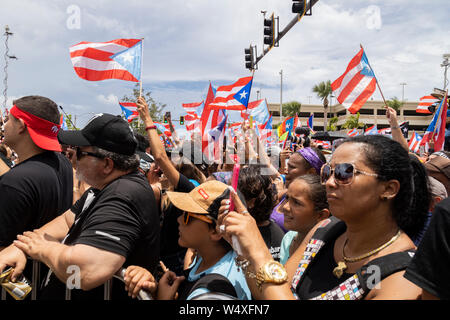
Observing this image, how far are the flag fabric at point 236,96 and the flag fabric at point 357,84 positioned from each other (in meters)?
3.92

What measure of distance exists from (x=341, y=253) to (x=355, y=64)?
463 cm

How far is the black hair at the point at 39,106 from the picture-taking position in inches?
116

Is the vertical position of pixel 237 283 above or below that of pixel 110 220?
below

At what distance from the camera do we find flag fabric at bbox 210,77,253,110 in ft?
31.1

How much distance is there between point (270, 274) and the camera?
4.97 feet

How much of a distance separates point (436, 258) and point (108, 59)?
5756 mm

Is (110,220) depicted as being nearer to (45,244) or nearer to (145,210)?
(145,210)

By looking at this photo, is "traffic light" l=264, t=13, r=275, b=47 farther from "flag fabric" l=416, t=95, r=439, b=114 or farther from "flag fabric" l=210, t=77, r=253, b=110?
"flag fabric" l=416, t=95, r=439, b=114

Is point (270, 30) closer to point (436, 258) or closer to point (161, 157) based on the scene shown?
point (161, 157)

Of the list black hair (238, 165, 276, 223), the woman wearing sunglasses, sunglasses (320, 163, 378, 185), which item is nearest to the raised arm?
black hair (238, 165, 276, 223)

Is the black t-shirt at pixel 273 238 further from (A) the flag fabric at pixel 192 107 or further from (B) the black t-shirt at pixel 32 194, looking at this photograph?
(A) the flag fabric at pixel 192 107

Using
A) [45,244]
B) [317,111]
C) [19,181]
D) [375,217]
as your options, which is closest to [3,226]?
[19,181]

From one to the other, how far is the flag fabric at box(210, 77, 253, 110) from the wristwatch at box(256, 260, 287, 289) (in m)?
8.11
